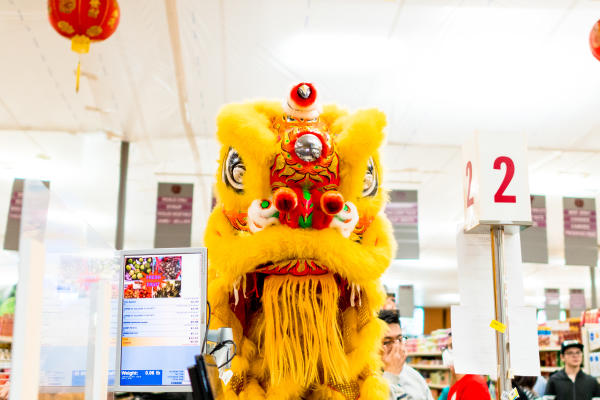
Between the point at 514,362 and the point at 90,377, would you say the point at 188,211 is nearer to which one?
the point at 514,362

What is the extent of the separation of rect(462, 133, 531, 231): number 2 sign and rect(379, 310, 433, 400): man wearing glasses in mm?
1293

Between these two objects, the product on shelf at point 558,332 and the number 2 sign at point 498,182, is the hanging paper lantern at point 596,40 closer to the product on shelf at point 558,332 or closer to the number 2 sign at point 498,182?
the number 2 sign at point 498,182

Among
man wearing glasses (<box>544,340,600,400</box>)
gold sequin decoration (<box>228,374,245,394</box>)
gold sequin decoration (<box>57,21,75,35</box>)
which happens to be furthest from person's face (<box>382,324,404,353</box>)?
man wearing glasses (<box>544,340,600,400</box>)

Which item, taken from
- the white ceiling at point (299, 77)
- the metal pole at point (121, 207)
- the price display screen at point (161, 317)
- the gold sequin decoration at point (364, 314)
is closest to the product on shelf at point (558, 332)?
the white ceiling at point (299, 77)

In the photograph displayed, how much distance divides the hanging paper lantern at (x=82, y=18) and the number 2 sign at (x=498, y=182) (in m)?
2.01

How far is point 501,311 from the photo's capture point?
7.94 feet

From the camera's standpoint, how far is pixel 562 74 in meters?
5.91

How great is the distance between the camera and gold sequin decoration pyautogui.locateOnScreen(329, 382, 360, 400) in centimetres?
195

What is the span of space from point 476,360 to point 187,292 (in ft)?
4.06

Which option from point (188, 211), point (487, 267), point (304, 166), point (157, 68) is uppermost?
point (157, 68)

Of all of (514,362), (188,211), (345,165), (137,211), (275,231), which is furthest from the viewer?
(137,211)

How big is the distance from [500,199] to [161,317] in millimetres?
1299

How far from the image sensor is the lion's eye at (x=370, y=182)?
210 centimetres

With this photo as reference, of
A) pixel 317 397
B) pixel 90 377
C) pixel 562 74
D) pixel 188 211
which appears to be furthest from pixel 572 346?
pixel 90 377
